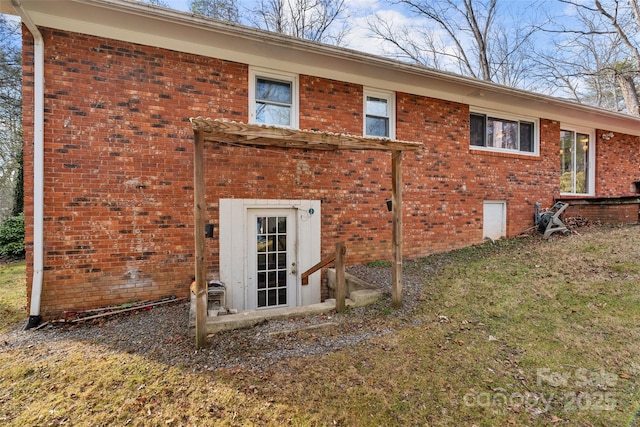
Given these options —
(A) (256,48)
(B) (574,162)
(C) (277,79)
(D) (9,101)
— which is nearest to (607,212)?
(B) (574,162)

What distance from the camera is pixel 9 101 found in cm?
1170

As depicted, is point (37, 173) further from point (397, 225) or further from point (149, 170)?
point (397, 225)

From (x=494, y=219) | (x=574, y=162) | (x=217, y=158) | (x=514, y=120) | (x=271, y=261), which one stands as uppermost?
(x=514, y=120)

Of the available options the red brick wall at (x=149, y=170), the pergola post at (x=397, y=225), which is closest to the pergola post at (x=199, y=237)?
the red brick wall at (x=149, y=170)

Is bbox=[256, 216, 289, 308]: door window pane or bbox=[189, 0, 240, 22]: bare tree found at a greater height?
bbox=[189, 0, 240, 22]: bare tree

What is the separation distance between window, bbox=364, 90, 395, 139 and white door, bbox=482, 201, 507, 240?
12.1 ft

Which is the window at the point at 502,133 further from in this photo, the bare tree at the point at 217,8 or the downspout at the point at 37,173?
the bare tree at the point at 217,8

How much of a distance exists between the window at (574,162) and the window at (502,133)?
75.5 inches

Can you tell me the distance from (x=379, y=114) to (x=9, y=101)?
15.0 meters

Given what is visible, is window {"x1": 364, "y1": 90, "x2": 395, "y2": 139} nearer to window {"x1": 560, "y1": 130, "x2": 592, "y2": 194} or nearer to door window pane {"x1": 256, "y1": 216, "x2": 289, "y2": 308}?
door window pane {"x1": 256, "y1": 216, "x2": 289, "y2": 308}

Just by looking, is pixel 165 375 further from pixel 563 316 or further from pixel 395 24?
pixel 395 24

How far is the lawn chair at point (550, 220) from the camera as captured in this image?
26.2ft

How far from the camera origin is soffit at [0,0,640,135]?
4.27m

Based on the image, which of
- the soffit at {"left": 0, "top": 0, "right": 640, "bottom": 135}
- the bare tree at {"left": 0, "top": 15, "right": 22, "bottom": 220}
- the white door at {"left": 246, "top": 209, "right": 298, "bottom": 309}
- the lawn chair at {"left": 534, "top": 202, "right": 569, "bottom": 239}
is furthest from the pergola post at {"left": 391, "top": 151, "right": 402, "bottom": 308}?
the bare tree at {"left": 0, "top": 15, "right": 22, "bottom": 220}
